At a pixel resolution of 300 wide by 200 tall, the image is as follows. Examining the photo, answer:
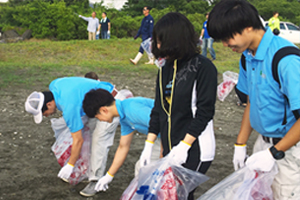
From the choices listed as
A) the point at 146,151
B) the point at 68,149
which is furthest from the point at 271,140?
the point at 68,149

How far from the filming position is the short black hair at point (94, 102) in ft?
8.51

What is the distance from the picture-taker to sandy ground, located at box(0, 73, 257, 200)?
3244mm

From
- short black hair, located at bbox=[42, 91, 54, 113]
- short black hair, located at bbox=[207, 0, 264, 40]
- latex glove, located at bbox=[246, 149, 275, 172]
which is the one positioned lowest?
short black hair, located at bbox=[42, 91, 54, 113]

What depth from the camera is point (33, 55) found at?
33.8ft

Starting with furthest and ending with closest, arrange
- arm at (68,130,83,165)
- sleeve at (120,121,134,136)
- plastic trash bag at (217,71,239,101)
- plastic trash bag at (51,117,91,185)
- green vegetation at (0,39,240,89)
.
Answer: green vegetation at (0,39,240,89) → plastic trash bag at (217,71,239,101) → plastic trash bag at (51,117,91,185) → arm at (68,130,83,165) → sleeve at (120,121,134,136)

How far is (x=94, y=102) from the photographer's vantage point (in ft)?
8.54

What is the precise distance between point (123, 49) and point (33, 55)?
3014 mm

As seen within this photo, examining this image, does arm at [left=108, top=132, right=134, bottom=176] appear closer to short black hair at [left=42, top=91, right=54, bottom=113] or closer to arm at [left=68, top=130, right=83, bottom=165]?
arm at [left=68, top=130, right=83, bottom=165]

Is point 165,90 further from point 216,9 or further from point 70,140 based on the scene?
point 70,140

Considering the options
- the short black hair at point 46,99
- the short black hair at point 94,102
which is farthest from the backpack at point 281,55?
the short black hair at point 46,99

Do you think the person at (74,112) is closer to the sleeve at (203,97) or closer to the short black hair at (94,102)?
the short black hair at (94,102)

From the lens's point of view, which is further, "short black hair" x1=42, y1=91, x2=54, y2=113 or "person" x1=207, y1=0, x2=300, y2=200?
"short black hair" x1=42, y1=91, x2=54, y2=113

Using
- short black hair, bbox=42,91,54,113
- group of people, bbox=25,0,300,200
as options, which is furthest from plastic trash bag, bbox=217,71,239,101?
group of people, bbox=25,0,300,200

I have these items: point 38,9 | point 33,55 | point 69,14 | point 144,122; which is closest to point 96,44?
point 33,55
